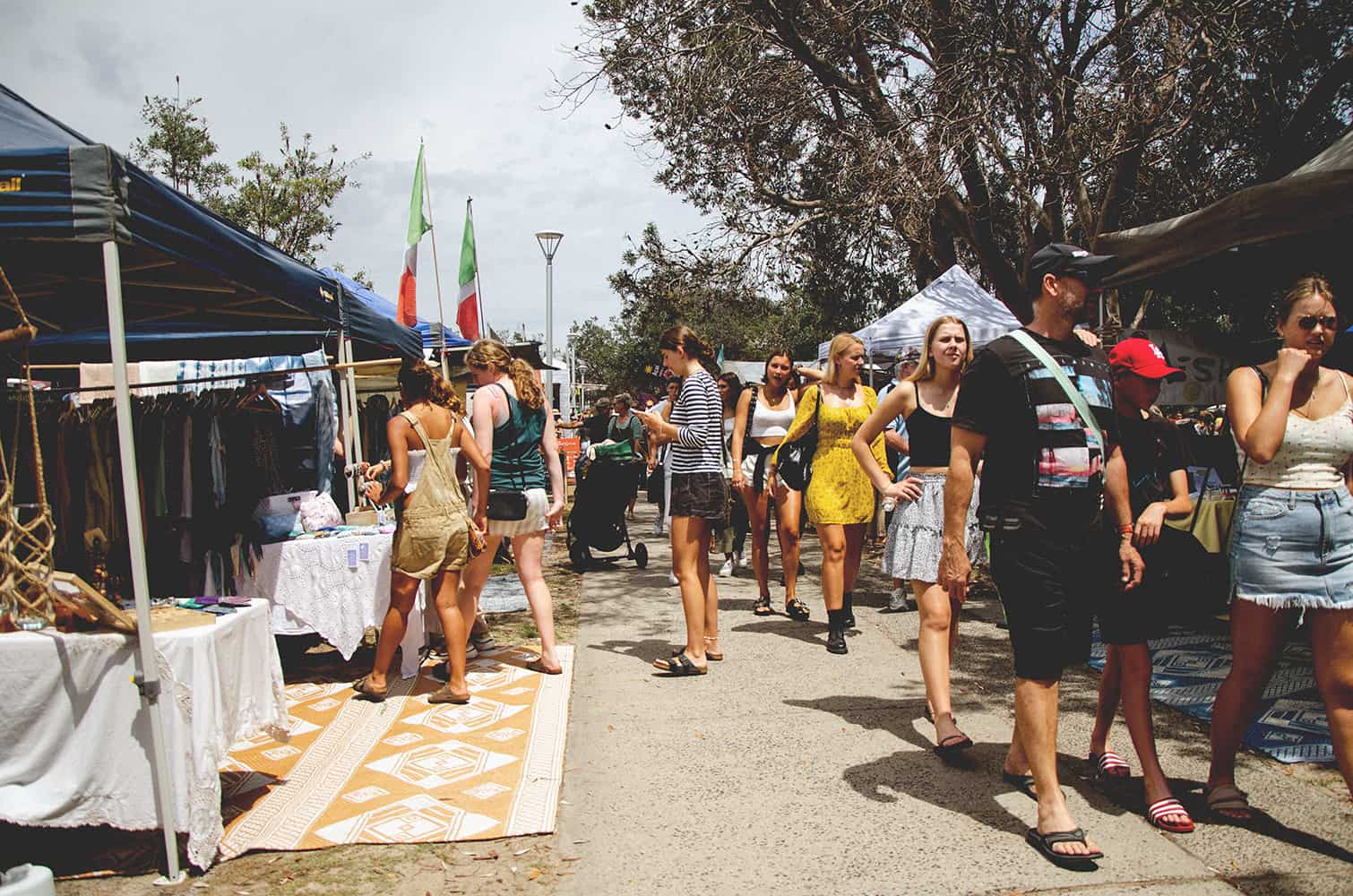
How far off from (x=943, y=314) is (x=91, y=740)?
9075 mm

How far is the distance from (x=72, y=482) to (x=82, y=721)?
2.04m

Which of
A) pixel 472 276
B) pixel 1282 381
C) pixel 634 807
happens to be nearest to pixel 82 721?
pixel 634 807

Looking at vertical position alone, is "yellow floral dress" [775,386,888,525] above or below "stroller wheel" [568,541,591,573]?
above

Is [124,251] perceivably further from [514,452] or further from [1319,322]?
[1319,322]

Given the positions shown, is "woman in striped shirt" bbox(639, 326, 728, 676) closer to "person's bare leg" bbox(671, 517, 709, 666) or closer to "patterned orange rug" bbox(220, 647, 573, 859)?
"person's bare leg" bbox(671, 517, 709, 666)

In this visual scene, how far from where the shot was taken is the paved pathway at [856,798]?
3117 millimetres

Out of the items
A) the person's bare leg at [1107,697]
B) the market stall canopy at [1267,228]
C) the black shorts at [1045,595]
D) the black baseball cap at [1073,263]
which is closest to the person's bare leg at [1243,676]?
the person's bare leg at [1107,697]

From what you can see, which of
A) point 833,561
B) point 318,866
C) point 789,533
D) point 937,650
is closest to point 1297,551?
point 937,650

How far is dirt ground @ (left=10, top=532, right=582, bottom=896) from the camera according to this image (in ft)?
10.4

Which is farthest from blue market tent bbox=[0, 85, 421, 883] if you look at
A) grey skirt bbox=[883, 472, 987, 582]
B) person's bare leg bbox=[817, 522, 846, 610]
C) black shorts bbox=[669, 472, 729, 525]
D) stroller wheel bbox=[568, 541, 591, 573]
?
stroller wheel bbox=[568, 541, 591, 573]

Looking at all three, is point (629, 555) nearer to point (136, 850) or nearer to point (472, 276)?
point (472, 276)

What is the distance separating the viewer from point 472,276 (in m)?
9.69

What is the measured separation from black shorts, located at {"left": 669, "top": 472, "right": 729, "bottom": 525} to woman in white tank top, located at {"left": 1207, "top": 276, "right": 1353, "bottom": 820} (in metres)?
2.69

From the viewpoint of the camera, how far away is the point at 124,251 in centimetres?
464
